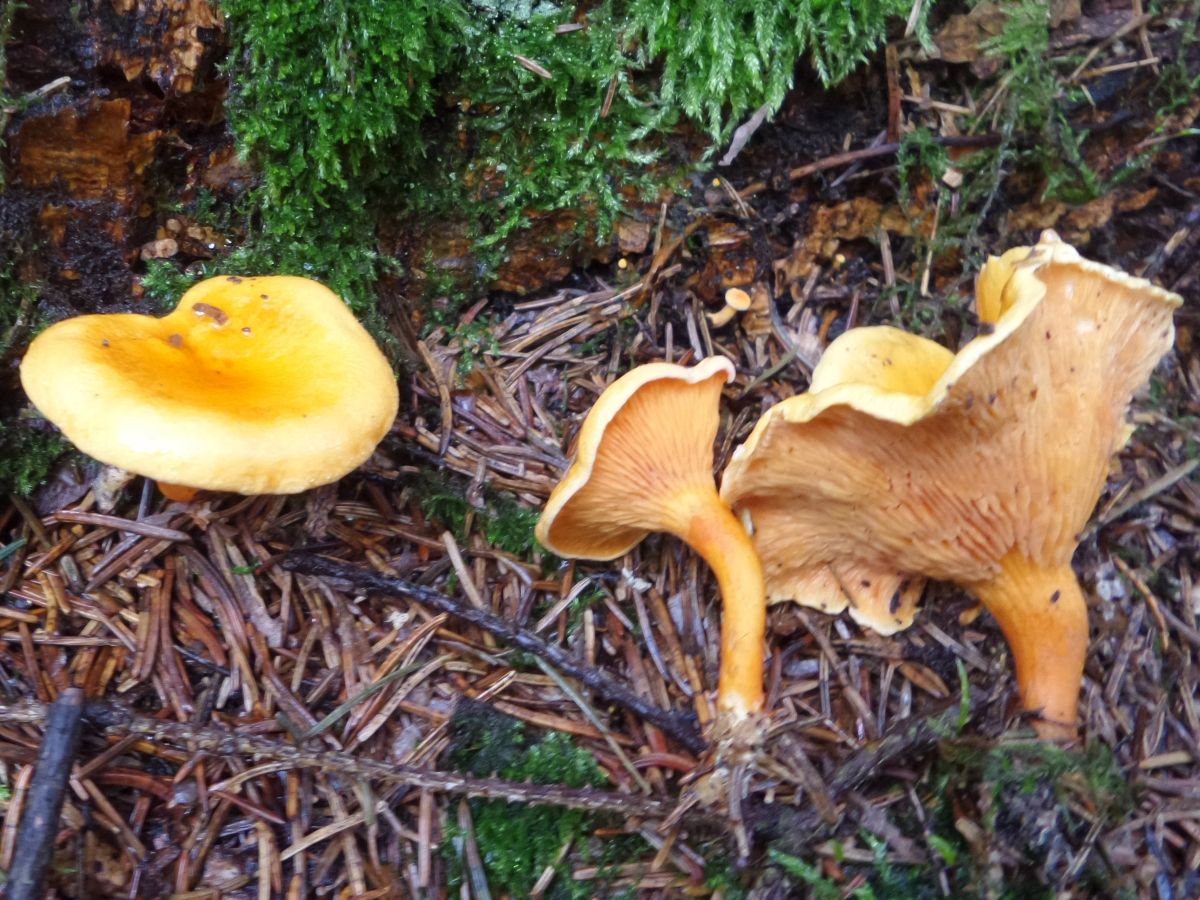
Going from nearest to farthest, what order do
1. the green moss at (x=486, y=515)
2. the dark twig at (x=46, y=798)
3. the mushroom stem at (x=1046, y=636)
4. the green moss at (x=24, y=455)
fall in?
the dark twig at (x=46, y=798)
the mushroom stem at (x=1046, y=636)
the green moss at (x=24, y=455)
the green moss at (x=486, y=515)

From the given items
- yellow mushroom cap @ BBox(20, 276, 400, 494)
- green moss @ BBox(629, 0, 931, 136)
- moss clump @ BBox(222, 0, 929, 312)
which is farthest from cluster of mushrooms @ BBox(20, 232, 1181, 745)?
green moss @ BBox(629, 0, 931, 136)

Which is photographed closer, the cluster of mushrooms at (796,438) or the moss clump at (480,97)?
the cluster of mushrooms at (796,438)

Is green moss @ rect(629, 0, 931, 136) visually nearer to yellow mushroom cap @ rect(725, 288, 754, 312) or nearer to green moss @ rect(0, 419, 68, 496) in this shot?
yellow mushroom cap @ rect(725, 288, 754, 312)

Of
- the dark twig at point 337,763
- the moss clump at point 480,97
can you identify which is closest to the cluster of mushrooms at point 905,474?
the dark twig at point 337,763

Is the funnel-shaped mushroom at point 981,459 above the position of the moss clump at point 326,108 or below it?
below

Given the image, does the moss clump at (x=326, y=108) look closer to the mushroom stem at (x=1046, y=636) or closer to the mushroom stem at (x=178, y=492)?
Answer: the mushroom stem at (x=178, y=492)

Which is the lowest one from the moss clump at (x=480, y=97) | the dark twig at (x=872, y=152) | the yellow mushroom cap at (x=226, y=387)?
the yellow mushroom cap at (x=226, y=387)

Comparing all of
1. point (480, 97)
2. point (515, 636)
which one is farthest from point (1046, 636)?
point (480, 97)

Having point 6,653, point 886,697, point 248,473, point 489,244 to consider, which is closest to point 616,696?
point 886,697
